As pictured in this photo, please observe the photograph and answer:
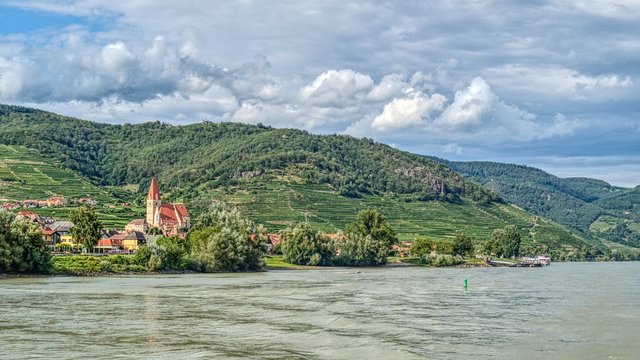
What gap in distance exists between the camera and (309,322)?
46.2 meters

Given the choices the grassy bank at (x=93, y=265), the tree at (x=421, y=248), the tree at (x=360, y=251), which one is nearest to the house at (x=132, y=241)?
the tree at (x=360, y=251)

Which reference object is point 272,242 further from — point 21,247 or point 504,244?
point 21,247

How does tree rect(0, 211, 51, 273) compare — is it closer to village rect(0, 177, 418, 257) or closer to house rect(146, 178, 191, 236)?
village rect(0, 177, 418, 257)

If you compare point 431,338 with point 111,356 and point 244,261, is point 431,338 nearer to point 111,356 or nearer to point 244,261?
point 111,356

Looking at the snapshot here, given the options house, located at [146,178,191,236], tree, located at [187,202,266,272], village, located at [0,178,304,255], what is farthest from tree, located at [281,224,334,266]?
house, located at [146,178,191,236]

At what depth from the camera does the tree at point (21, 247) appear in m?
82.7

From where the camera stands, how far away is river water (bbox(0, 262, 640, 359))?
3512 centimetres

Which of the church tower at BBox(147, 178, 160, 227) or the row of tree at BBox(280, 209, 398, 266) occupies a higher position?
the church tower at BBox(147, 178, 160, 227)

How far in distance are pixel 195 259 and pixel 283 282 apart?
25527 mm

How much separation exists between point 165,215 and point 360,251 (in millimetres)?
63472

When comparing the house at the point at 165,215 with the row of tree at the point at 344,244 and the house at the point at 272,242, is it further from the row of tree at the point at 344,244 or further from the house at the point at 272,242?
the row of tree at the point at 344,244

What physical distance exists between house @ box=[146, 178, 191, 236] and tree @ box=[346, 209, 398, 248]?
148 ft

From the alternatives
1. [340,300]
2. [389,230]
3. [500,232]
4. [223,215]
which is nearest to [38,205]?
[223,215]

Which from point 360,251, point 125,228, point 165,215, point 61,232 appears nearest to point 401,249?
point 360,251
